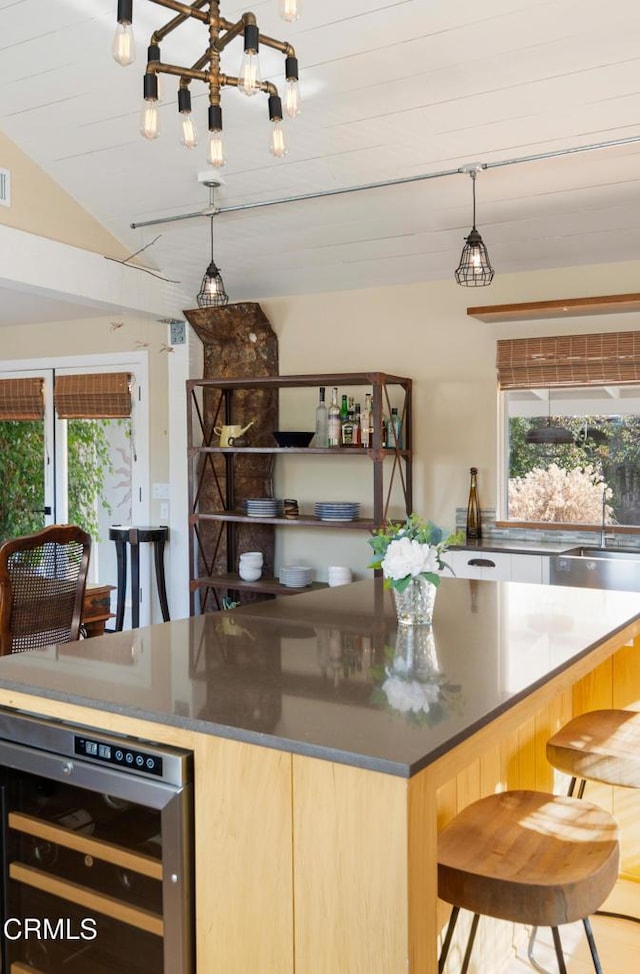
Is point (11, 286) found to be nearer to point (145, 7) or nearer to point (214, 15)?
point (145, 7)

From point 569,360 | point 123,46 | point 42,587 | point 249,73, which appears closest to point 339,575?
point 569,360

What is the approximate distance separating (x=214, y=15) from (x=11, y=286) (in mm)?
3051

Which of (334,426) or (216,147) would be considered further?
(334,426)

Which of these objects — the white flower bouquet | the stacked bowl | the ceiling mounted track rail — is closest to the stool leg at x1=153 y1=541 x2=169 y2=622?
the stacked bowl

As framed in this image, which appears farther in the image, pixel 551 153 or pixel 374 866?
pixel 551 153

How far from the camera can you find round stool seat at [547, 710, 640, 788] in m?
2.22

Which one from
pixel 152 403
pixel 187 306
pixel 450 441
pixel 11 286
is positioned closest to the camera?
pixel 11 286

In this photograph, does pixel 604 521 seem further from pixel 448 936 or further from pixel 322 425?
pixel 448 936

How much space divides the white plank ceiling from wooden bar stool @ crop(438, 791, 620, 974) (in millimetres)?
2555

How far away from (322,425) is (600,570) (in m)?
1.94

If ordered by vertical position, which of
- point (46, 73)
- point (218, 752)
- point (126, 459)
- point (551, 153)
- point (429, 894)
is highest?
point (46, 73)

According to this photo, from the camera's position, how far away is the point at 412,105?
11.9 ft

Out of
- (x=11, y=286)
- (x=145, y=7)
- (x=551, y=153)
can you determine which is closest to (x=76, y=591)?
(x=11, y=286)

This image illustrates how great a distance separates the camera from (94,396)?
257 inches
